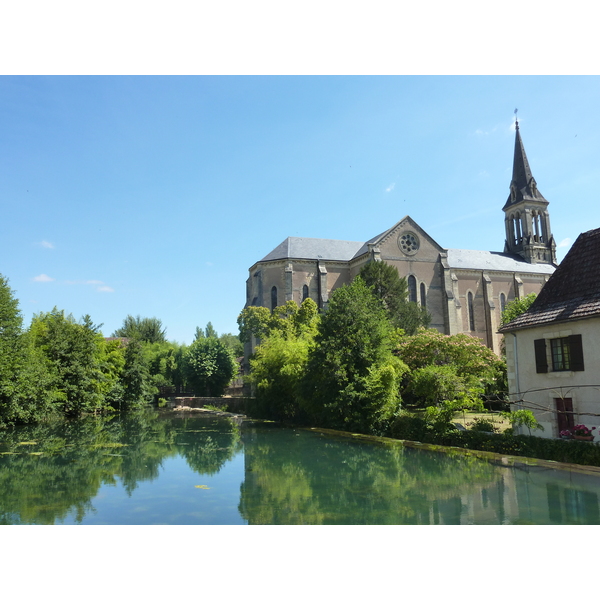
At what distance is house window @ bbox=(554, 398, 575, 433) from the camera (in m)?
15.8

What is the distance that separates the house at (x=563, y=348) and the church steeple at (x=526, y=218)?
A: 1965 inches

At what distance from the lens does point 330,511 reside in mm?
10695

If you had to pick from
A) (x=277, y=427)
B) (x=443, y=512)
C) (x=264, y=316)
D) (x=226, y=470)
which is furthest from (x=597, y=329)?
(x=264, y=316)

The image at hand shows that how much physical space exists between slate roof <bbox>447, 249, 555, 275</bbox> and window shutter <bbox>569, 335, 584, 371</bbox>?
42.0 meters

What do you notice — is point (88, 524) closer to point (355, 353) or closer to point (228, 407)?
point (355, 353)

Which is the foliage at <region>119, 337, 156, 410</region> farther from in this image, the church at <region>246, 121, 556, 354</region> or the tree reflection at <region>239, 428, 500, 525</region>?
the tree reflection at <region>239, 428, 500, 525</region>

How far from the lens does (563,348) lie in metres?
16.1

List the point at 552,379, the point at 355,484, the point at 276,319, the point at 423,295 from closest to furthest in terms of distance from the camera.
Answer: the point at 355,484 → the point at 552,379 → the point at 276,319 → the point at 423,295

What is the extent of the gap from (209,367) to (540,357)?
137ft

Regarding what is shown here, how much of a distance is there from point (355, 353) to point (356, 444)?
5314mm

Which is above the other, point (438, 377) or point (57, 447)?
point (438, 377)

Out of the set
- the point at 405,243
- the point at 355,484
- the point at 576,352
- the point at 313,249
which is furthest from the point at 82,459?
the point at 405,243

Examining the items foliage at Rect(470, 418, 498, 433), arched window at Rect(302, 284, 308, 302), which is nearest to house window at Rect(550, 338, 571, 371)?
foliage at Rect(470, 418, 498, 433)

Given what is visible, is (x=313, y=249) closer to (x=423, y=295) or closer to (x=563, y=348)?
(x=423, y=295)
